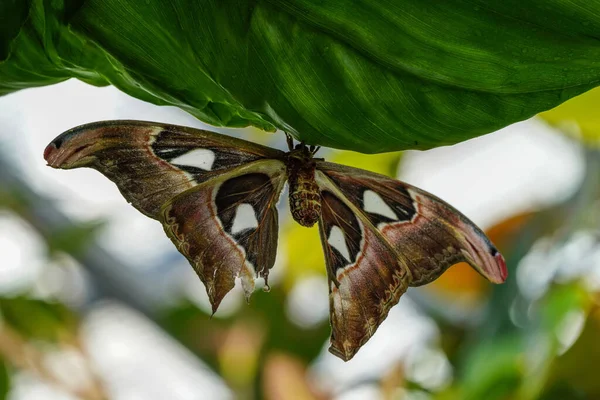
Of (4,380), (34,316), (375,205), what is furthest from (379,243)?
(34,316)

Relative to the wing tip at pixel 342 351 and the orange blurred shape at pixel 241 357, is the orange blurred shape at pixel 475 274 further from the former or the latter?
the wing tip at pixel 342 351

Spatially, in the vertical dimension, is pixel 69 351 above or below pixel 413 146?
below

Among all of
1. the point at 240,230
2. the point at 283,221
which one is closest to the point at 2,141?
the point at 283,221

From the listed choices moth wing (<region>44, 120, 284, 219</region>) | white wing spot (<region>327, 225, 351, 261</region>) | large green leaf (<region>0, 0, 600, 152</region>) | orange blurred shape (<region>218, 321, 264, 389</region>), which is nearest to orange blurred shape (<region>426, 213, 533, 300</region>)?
orange blurred shape (<region>218, 321, 264, 389</region>)

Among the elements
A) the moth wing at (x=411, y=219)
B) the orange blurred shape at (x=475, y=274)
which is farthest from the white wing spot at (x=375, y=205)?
the orange blurred shape at (x=475, y=274)

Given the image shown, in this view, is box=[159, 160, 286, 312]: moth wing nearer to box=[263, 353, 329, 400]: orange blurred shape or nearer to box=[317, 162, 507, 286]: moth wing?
box=[317, 162, 507, 286]: moth wing

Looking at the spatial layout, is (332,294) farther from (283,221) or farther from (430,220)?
(283,221)

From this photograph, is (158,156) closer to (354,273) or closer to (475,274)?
(354,273)
